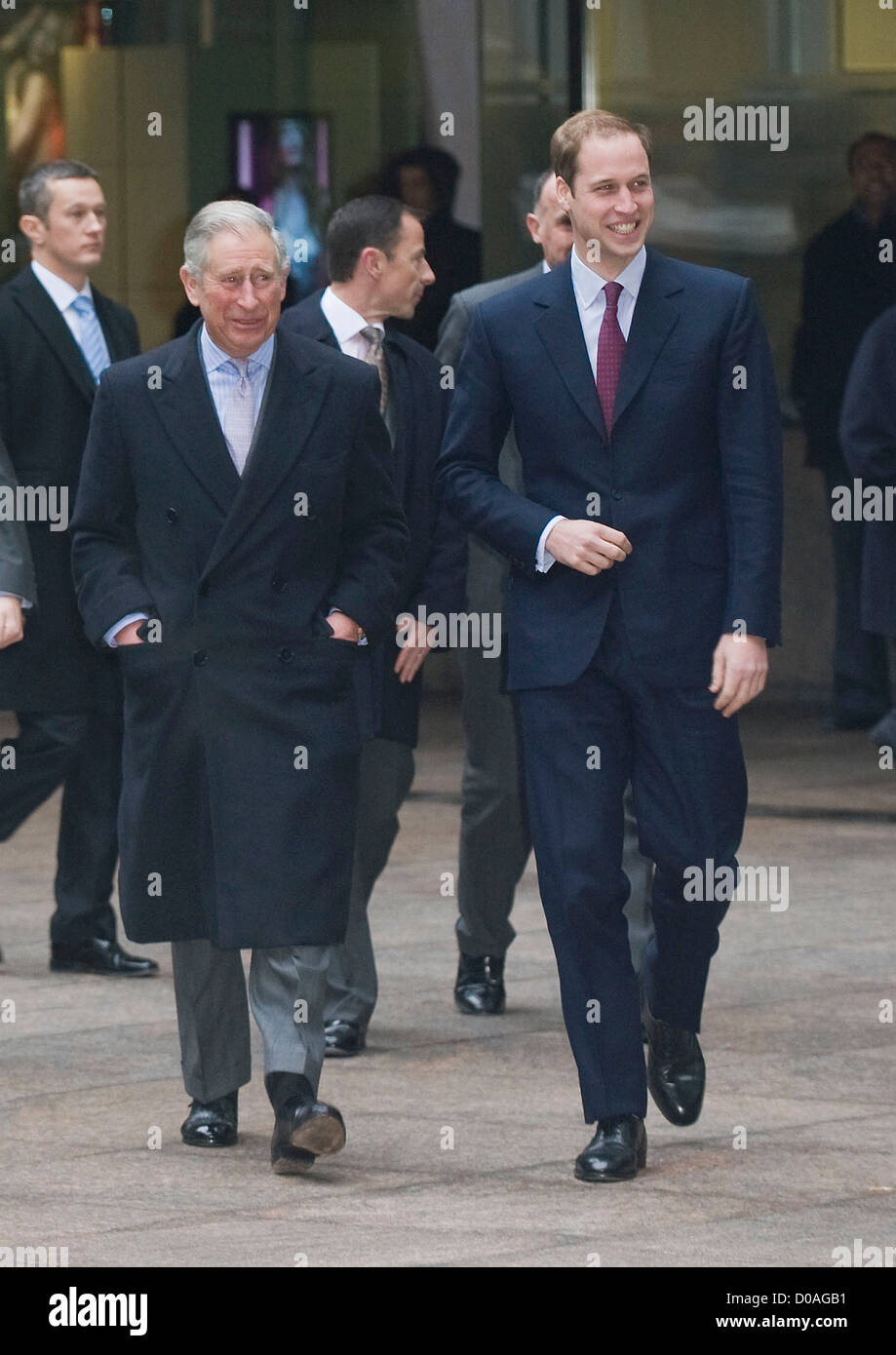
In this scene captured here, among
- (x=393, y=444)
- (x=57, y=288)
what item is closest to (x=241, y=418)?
(x=393, y=444)

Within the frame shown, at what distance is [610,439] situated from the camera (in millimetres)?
6105

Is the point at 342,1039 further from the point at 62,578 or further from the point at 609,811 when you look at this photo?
the point at 62,578

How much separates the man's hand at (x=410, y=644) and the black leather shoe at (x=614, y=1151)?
158 centimetres

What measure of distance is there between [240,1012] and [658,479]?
141 cm

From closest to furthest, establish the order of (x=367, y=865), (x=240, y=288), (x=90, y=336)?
(x=240, y=288) < (x=367, y=865) < (x=90, y=336)

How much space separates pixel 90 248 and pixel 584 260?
2.80m

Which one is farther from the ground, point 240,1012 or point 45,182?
point 45,182

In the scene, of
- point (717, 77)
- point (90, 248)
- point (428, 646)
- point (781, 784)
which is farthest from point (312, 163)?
point (428, 646)

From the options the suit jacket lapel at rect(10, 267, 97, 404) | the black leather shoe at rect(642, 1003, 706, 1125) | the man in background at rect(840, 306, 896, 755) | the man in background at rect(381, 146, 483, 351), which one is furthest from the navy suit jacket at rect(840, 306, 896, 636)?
the man in background at rect(381, 146, 483, 351)

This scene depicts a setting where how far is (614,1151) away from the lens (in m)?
6.05

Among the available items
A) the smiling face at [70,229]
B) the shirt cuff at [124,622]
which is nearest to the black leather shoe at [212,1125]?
the shirt cuff at [124,622]

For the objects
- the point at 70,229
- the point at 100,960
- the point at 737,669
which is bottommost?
the point at 100,960
